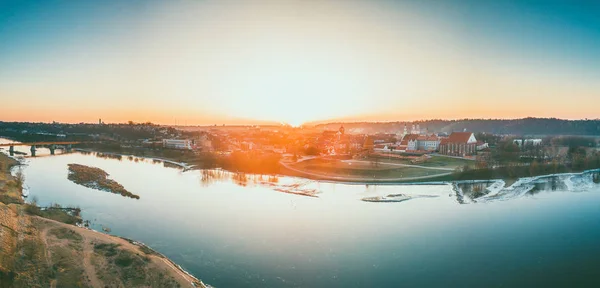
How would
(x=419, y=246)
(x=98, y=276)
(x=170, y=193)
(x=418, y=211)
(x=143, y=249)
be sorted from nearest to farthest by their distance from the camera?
(x=98, y=276)
(x=143, y=249)
(x=419, y=246)
(x=418, y=211)
(x=170, y=193)

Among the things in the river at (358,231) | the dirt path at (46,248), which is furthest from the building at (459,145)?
the dirt path at (46,248)

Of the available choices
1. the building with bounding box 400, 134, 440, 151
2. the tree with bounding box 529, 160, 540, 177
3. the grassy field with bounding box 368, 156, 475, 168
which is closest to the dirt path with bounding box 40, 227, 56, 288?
the grassy field with bounding box 368, 156, 475, 168

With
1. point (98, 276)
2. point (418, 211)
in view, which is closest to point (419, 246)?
point (418, 211)

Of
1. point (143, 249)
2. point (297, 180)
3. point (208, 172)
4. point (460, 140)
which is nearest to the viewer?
point (143, 249)

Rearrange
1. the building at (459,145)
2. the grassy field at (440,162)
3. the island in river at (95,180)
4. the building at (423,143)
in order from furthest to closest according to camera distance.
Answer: the building at (423,143) < the building at (459,145) < the grassy field at (440,162) < the island in river at (95,180)

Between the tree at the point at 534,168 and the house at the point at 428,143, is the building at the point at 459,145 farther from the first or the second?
the tree at the point at 534,168

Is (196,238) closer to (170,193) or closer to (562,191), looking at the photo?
(170,193)
